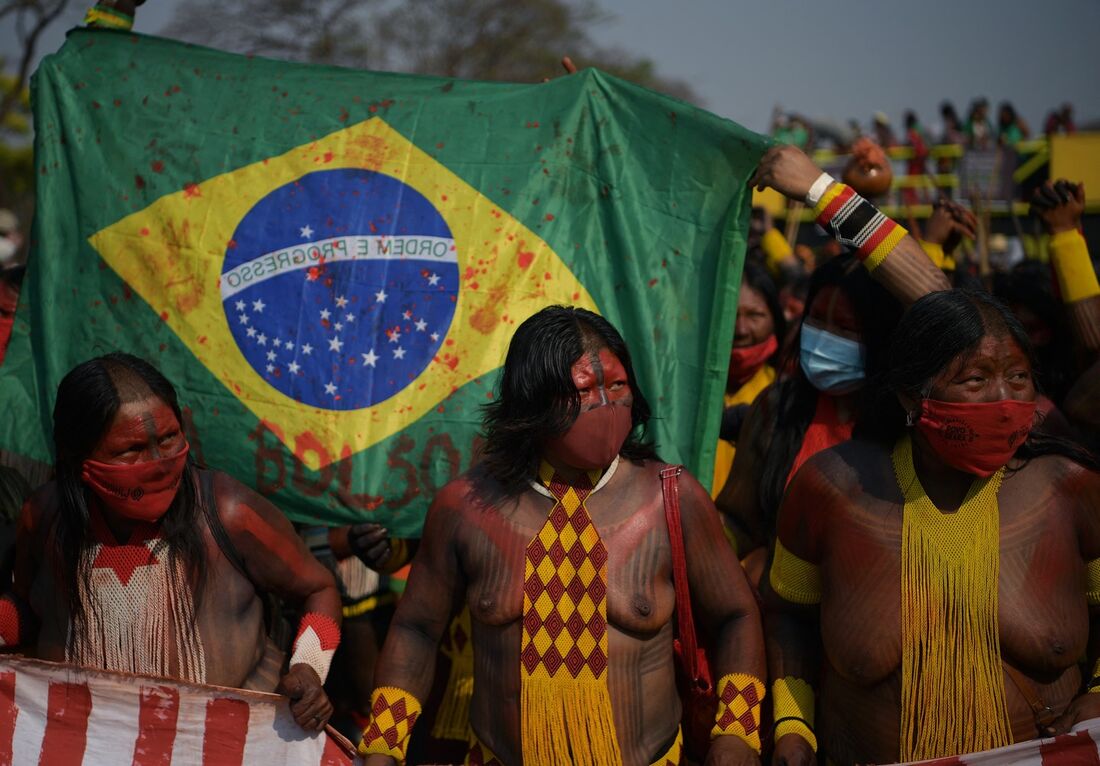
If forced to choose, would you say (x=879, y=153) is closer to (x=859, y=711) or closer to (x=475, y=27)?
(x=859, y=711)

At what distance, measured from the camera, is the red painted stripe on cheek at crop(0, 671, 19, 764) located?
3033mm

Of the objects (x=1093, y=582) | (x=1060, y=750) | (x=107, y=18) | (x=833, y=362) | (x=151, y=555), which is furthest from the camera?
(x=107, y=18)

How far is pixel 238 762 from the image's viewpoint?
2951mm

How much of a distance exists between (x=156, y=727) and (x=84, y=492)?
64cm

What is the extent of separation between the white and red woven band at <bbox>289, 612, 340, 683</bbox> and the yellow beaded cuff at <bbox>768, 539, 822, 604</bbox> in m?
1.17

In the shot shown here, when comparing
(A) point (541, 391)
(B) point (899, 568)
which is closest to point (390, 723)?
(A) point (541, 391)

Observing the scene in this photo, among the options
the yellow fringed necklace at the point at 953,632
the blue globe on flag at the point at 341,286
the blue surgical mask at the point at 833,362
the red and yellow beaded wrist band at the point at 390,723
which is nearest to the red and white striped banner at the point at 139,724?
the red and yellow beaded wrist band at the point at 390,723

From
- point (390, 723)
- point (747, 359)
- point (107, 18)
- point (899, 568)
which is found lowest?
point (390, 723)

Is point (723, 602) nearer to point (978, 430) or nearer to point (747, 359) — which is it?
point (978, 430)

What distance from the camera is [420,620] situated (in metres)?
2.86

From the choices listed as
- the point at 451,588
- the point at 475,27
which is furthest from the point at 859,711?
the point at 475,27

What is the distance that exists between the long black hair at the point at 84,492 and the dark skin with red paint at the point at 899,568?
153cm

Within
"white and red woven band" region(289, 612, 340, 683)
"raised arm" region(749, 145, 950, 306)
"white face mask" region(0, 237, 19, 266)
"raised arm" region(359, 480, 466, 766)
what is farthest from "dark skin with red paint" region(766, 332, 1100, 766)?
"white face mask" region(0, 237, 19, 266)

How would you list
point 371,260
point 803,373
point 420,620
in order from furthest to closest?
point 371,260 < point 803,373 < point 420,620
